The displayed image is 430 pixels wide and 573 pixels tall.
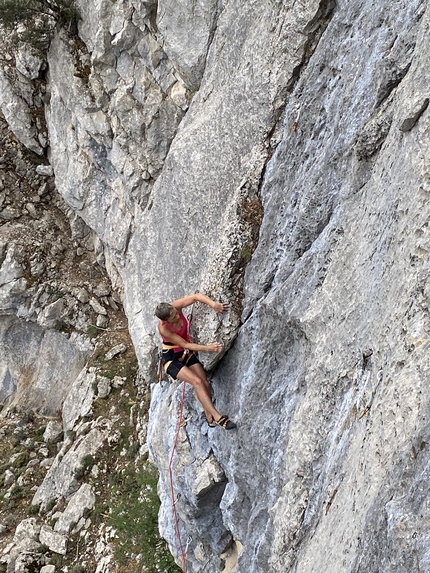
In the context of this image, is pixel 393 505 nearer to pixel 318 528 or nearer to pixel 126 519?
pixel 318 528

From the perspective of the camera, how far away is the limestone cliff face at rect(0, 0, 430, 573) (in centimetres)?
461

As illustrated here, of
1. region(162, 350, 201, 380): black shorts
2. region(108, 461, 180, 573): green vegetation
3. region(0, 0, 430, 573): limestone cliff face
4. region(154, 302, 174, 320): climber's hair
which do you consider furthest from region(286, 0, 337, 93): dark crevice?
region(108, 461, 180, 573): green vegetation

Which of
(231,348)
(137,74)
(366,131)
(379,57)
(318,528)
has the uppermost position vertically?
(137,74)

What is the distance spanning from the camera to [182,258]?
35.1 feet

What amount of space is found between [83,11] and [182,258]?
419 inches

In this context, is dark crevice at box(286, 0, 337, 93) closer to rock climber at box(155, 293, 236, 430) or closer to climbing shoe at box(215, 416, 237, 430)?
rock climber at box(155, 293, 236, 430)

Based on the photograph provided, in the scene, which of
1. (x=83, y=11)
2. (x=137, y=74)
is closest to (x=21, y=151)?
(x=83, y=11)

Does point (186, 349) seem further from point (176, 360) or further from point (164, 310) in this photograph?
point (164, 310)

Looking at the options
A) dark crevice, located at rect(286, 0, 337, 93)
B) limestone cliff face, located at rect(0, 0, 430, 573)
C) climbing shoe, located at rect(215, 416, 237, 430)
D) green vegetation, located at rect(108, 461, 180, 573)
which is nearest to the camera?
limestone cliff face, located at rect(0, 0, 430, 573)

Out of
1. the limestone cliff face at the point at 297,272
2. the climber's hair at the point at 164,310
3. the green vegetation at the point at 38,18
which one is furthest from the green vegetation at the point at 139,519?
the green vegetation at the point at 38,18

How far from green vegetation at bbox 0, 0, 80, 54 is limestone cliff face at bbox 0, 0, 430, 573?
3.30m

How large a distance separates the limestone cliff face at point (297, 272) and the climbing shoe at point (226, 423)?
6.2 inches

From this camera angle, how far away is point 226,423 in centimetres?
850

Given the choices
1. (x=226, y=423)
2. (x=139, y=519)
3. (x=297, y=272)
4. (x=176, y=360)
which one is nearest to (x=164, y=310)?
(x=176, y=360)
